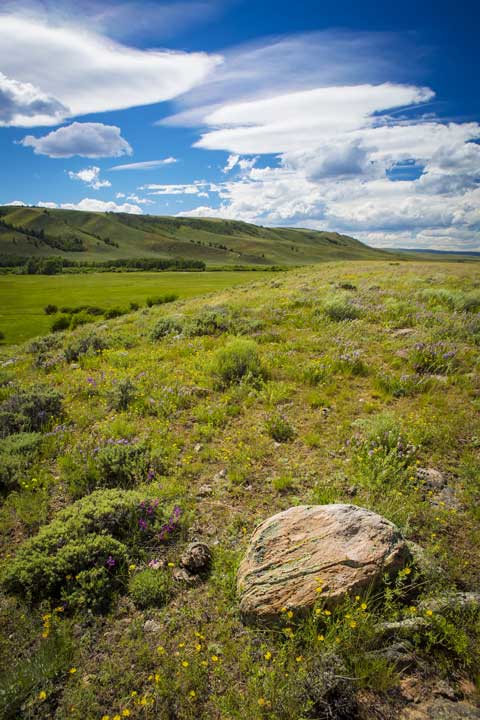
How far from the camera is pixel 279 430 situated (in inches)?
271

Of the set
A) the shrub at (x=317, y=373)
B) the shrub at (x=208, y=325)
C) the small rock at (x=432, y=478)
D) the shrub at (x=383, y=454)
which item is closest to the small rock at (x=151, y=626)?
the shrub at (x=383, y=454)

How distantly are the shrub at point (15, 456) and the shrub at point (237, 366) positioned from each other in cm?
438

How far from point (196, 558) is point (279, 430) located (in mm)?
3099

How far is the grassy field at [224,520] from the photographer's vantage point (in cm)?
305

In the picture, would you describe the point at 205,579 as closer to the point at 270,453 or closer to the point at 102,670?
the point at 102,670

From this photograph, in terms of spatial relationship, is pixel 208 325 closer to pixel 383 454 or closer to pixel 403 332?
pixel 403 332

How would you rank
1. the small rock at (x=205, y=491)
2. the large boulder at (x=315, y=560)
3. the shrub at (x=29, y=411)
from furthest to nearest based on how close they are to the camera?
the shrub at (x=29, y=411), the small rock at (x=205, y=491), the large boulder at (x=315, y=560)

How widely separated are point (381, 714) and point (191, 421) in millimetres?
5506

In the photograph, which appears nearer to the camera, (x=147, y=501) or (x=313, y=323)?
(x=147, y=501)

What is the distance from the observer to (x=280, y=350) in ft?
37.4

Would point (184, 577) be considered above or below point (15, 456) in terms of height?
below

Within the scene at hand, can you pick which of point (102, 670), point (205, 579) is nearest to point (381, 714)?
point (205, 579)

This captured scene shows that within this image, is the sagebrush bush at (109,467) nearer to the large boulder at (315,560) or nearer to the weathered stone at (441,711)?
the large boulder at (315,560)

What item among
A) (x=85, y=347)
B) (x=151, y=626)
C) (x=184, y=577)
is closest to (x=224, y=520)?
(x=184, y=577)
